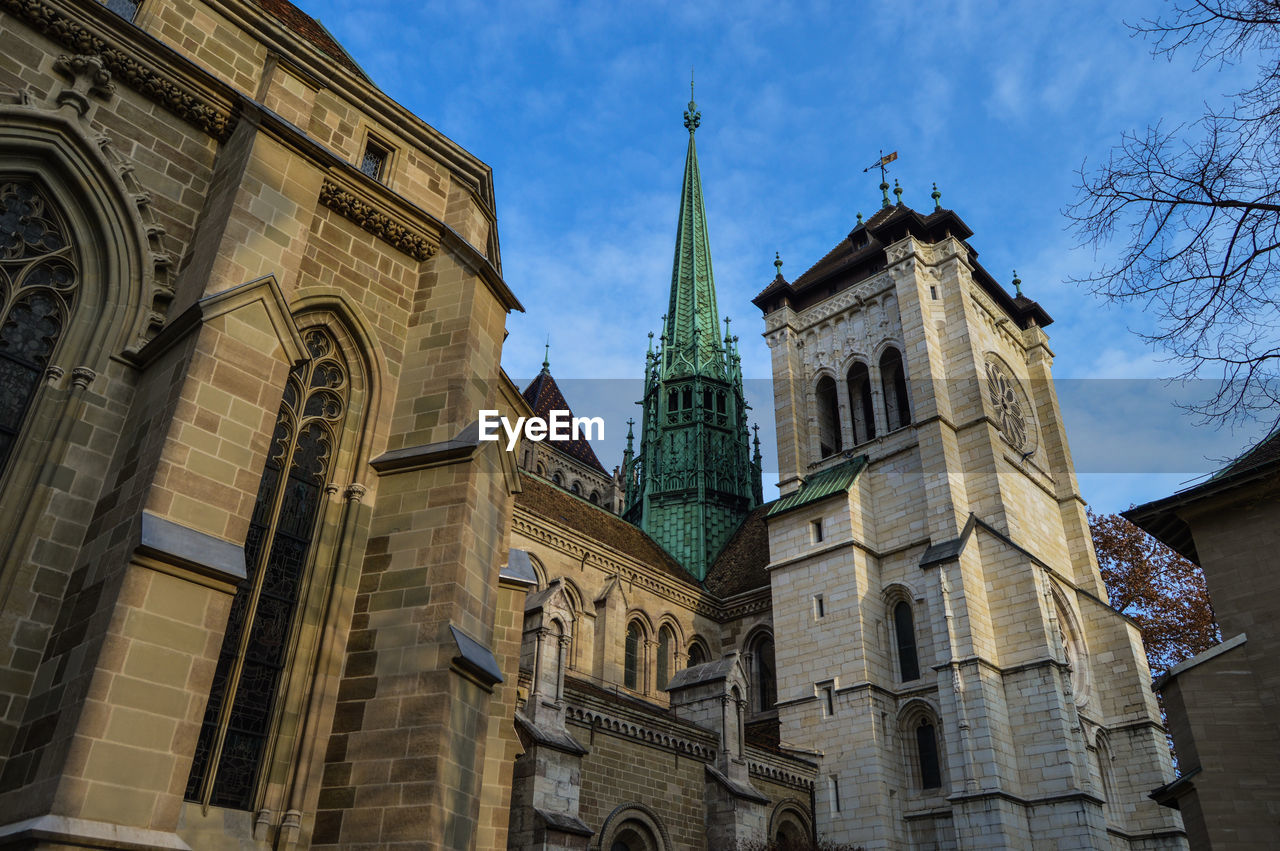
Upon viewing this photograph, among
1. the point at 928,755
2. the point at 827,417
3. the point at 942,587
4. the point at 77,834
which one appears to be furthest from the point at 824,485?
the point at 77,834

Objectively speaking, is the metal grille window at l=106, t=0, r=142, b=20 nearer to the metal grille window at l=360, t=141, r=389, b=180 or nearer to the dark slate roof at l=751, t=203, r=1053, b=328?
the metal grille window at l=360, t=141, r=389, b=180

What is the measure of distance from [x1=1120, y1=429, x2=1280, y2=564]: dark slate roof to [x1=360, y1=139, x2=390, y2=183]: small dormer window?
12615 mm

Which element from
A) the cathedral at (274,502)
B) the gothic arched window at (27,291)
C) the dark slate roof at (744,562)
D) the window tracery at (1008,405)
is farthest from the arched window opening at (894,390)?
the gothic arched window at (27,291)

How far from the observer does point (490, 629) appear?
917 centimetres

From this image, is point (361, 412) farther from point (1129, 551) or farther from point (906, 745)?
point (1129, 551)

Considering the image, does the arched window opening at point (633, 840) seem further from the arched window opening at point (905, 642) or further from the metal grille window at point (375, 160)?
the metal grille window at point (375, 160)

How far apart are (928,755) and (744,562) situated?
10030mm

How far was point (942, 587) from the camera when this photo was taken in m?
23.5

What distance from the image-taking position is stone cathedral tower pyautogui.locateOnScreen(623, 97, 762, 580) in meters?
34.8

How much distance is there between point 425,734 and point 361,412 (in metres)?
3.60

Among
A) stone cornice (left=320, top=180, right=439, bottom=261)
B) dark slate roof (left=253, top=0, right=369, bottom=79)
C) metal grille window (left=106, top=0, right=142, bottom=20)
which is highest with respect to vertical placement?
dark slate roof (left=253, top=0, right=369, bottom=79)

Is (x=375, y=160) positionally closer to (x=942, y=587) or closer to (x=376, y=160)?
(x=376, y=160)

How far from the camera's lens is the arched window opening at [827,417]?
104 feet

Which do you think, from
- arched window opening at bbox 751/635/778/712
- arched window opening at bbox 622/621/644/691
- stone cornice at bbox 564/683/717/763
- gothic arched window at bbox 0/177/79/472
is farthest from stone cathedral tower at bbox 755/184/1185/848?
gothic arched window at bbox 0/177/79/472
